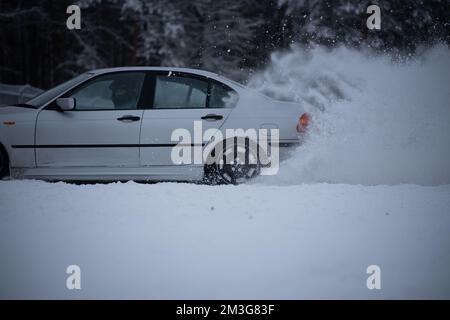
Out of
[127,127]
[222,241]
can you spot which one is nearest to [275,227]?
[222,241]

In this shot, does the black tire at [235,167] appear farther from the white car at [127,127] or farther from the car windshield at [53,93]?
the car windshield at [53,93]

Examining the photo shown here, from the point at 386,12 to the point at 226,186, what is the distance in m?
15.0

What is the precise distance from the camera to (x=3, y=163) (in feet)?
19.4

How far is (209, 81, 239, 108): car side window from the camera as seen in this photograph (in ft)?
20.3

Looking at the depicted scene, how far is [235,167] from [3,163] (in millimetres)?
2958

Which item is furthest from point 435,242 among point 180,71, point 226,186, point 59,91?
point 59,91

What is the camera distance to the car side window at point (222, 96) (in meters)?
6.18

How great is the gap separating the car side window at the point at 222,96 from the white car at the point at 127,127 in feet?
0.04

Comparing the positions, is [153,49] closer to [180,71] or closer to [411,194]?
[180,71]

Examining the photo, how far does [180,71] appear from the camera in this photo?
628 cm

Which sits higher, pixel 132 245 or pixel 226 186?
pixel 226 186
